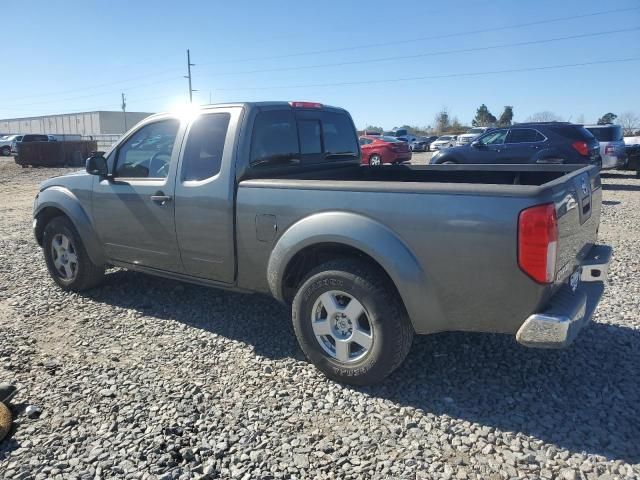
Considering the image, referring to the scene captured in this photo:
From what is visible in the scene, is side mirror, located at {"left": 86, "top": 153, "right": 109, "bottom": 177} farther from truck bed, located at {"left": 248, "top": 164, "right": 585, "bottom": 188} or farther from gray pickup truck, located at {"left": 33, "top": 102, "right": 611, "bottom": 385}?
truck bed, located at {"left": 248, "top": 164, "right": 585, "bottom": 188}

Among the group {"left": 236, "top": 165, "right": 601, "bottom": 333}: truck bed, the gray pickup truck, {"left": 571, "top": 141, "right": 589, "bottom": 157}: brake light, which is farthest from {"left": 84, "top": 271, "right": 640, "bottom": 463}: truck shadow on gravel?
{"left": 571, "top": 141, "right": 589, "bottom": 157}: brake light

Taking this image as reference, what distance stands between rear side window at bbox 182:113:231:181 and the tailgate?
252 centimetres

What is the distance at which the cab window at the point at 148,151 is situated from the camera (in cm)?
444

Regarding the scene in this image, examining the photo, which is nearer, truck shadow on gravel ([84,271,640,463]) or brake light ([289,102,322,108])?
truck shadow on gravel ([84,271,640,463])

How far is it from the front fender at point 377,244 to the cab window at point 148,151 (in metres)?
1.64

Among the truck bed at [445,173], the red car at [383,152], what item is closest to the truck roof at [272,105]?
the truck bed at [445,173]

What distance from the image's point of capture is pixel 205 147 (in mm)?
4164

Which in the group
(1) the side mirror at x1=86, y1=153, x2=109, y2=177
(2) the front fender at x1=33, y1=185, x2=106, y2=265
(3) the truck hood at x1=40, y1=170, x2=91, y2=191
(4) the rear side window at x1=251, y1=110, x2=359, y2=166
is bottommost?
(2) the front fender at x1=33, y1=185, x2=106, y2=265

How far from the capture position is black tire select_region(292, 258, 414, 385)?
10.5 feet

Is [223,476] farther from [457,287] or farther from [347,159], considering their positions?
[347,159]

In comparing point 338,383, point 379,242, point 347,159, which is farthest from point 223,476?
point 347,159

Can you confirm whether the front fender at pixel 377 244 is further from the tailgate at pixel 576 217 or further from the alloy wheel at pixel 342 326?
the tailgate at pixel 576 217

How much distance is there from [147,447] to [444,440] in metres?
1.69

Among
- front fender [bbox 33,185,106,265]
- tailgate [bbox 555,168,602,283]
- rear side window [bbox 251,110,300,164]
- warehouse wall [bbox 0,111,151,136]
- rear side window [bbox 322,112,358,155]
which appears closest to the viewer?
tailgate [bbox 555,168,602,283]
